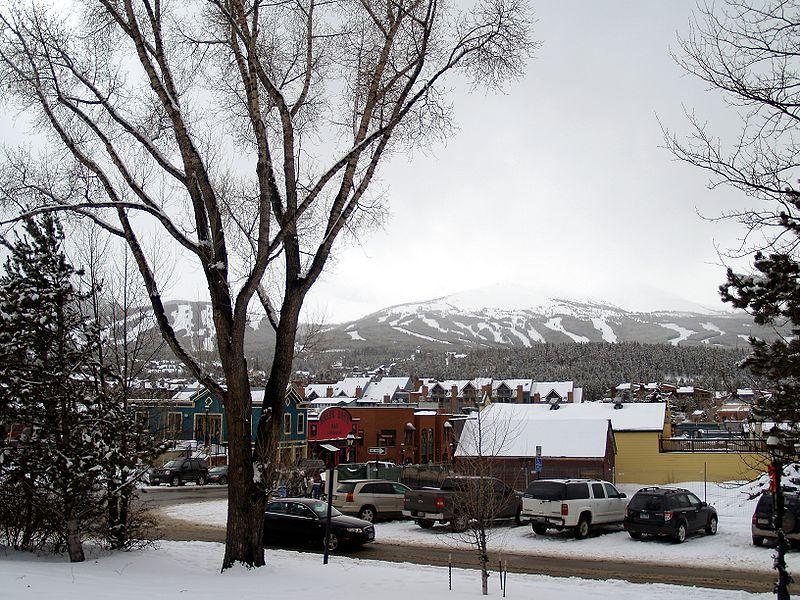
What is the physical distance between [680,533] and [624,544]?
1563 millimetres

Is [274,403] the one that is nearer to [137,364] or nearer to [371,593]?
[371,593]

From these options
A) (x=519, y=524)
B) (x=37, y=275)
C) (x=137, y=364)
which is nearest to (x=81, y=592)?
(x=37, y=275)

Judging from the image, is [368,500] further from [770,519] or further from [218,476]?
[218,476]

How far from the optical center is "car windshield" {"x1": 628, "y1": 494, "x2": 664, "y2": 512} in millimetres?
20188

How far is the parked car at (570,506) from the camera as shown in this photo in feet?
69.1

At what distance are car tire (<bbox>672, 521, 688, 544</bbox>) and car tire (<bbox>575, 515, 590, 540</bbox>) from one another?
2384 millimetres

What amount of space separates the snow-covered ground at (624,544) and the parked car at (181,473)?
57.4 feet

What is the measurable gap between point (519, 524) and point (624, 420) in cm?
1854

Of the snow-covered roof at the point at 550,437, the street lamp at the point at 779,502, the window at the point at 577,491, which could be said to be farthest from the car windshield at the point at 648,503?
the snow-covered roof at the point at 550,437

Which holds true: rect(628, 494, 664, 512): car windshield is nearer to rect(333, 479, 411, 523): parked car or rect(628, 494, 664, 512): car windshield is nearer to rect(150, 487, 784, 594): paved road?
rect(150, 487, 784, 594): paved road

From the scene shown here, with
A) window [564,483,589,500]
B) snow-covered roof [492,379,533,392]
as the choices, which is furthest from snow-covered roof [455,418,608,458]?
snow-covered roof [492,379,533,392]

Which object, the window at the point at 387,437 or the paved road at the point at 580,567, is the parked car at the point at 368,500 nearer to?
the paved road at the point at 580,567

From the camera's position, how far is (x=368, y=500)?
25.2 meters

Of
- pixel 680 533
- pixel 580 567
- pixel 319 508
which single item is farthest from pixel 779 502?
pixel 319 508
